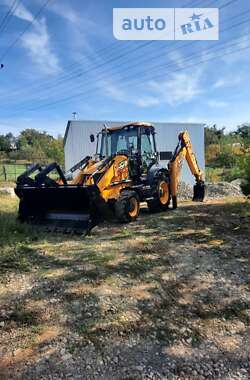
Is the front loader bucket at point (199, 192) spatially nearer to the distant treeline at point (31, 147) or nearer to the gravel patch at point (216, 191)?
the gravel patch at point (216, 191)

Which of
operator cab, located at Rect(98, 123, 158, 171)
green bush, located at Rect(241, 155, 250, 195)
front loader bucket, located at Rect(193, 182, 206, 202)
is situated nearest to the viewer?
operator cab, located at Rect(98, 123, 158, 171)

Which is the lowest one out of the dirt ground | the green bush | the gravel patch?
the dirt ground

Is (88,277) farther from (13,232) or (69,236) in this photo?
(13,232)

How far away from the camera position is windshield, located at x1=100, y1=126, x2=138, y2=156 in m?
9.30

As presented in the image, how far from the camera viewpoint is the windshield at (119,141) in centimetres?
930

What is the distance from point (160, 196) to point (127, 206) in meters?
1.90

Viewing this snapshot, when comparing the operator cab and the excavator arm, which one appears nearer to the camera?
the operator cab

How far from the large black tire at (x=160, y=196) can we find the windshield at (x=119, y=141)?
4.29 ft

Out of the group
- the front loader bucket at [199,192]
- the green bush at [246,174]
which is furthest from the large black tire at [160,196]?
the green bush at [246,174]

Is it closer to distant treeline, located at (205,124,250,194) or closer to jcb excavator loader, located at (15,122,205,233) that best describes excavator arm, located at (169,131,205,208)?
jcb excavator loader, located at (15,122,205,233)

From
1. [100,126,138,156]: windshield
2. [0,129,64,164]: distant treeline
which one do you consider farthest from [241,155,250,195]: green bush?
[0,129,64,164]: distant treeline

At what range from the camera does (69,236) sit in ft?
22.9

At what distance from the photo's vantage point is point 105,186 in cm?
770

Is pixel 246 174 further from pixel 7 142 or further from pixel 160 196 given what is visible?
pixel 7 142
